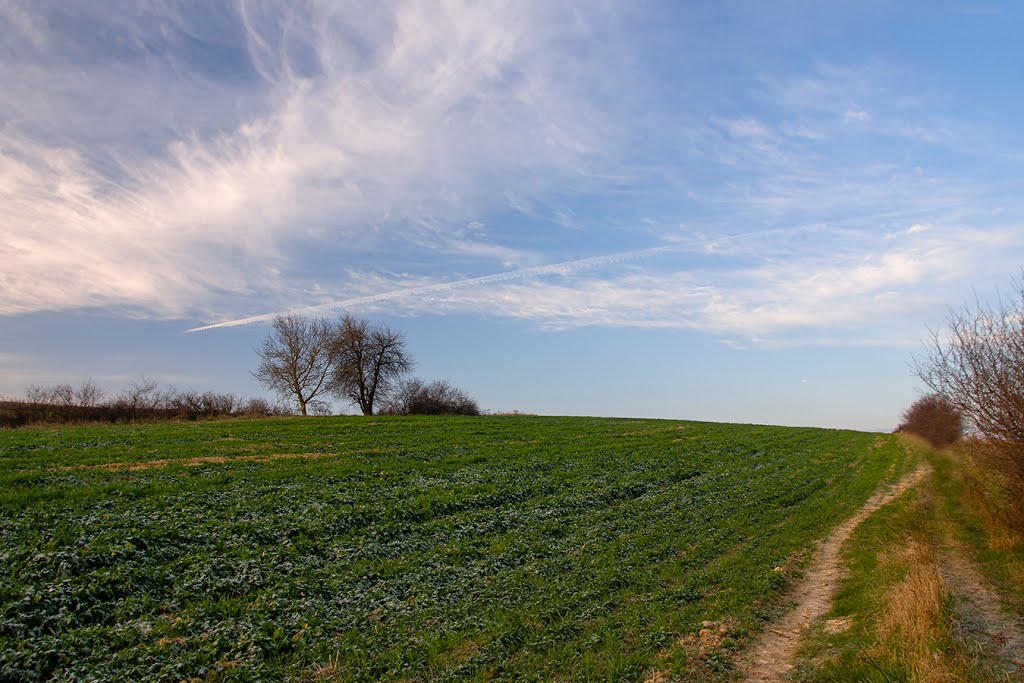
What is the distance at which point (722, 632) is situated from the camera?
10.9 metres

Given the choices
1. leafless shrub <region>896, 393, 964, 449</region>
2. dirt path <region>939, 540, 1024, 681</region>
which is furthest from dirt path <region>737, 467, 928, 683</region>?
leafless shrub <region>896, 393, 964, 449</region>

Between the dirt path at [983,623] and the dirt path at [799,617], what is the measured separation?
2386 millimetres

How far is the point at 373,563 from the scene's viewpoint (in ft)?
45.7

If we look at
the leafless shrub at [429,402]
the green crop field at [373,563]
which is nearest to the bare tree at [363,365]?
the leafless shrub at [429,402]

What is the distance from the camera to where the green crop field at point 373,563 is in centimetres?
942

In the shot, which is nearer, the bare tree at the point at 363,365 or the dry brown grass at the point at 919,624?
the dry brown grass at the point at 919,624

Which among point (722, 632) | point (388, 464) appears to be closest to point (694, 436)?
point (388, 464)

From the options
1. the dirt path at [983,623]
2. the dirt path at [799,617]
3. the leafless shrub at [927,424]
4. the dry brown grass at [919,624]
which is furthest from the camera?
the leafless shrub at [927,424]

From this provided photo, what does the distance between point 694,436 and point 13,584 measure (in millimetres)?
43638

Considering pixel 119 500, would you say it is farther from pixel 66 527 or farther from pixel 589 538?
pixel 589 538

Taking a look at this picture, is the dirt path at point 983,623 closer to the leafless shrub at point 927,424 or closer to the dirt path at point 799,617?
the dirt path at point 799,617

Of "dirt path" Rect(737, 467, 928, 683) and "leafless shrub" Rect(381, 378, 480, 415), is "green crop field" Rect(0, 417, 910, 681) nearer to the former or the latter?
"dirt path" Rect(737, 467, 928, 683)

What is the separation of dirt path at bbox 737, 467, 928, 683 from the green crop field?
424 mm

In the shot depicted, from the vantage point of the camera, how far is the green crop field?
9.42 m
